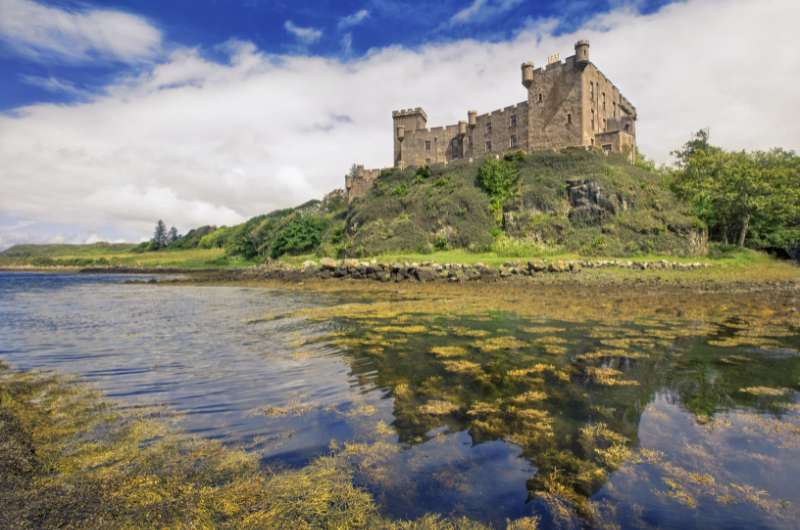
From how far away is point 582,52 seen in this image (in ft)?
174

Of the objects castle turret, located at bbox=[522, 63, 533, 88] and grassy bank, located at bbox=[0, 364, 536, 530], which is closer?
grassy bank, located at bbox=[0, 364, 536, 530]

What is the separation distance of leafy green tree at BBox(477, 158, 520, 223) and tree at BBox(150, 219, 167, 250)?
438 feet

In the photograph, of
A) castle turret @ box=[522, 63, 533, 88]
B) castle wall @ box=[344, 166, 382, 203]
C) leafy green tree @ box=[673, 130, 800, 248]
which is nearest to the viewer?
leafy green tree @ box=[673, 130, 800, 248]

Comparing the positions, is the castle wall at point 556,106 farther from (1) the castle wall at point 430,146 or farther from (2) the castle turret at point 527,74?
(1) the castle wall at point 430,146

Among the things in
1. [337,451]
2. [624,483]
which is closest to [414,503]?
[337,451]

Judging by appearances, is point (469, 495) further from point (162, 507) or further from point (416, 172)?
point (416, 172)

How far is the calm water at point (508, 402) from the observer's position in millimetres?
Answer: 4984

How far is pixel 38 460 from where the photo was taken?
18.8 feet

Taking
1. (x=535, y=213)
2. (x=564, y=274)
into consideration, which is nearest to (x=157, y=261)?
(x=535, y=213)

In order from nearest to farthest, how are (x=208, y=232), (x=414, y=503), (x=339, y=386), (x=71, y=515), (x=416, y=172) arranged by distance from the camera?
(x=71, y=515)
(x=414, y=503)
(x=339, y=386)
(x=416, y=172)
(x=208, y=232)

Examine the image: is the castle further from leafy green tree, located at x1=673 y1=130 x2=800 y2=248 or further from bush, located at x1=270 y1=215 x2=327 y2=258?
bush, located at x1=270 y1=215 x2=327 y2=258

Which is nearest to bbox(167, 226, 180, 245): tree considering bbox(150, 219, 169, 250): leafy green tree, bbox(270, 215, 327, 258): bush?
bbox(150, 219, 169, 250): leafy green tree

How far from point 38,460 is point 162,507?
2.49 meters

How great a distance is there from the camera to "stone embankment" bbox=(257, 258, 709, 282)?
3469cm
